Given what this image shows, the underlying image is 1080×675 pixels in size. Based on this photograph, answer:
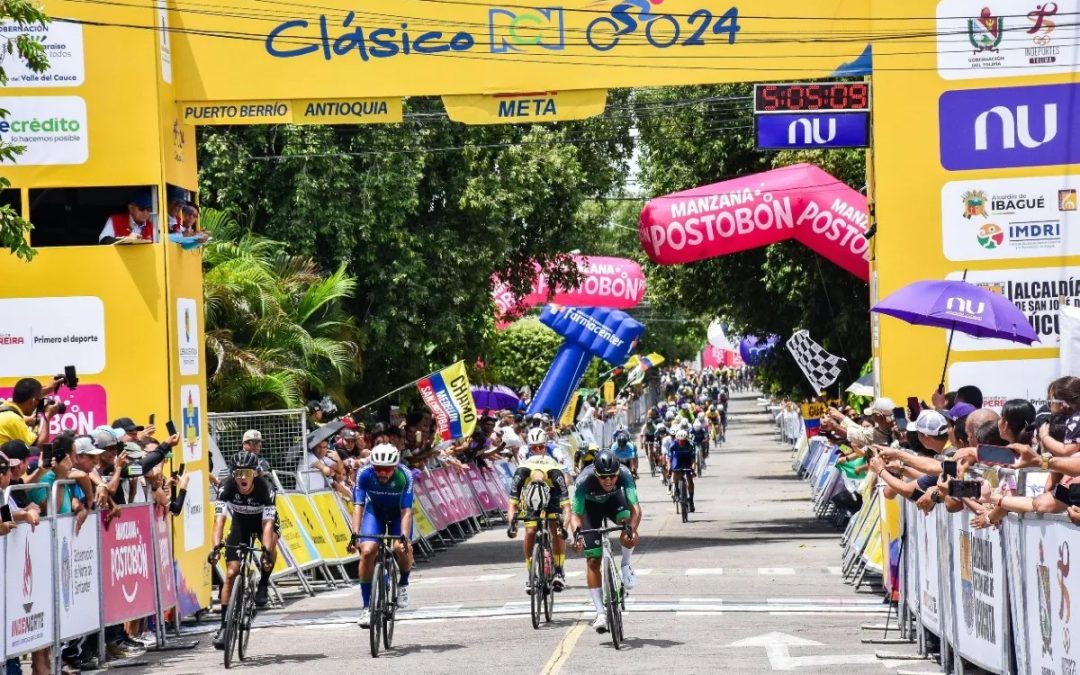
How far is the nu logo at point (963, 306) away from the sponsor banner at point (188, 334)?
319 inches

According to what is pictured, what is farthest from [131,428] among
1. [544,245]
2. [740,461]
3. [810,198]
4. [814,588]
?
[740,461]

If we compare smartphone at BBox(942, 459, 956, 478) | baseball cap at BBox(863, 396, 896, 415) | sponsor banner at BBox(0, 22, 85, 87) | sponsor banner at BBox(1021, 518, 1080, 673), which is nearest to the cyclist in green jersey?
baseball cap at BBox(863, 396, 896, 415)

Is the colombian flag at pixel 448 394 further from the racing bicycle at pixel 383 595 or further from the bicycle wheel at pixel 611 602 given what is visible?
the bicycle wheel at pixel 611 602

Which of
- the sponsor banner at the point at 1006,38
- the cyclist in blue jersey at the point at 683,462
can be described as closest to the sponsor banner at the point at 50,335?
the sponsor banner at the point at 1006,38

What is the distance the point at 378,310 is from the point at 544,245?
530 cm

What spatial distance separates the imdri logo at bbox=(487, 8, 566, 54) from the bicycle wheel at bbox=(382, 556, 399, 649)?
20.2 feet

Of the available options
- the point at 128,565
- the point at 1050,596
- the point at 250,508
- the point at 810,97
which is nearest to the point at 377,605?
the point at 250,508

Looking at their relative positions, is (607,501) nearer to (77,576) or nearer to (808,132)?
(77,576)

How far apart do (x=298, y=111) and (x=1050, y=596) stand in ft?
39.1

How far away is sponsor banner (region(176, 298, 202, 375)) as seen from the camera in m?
18.1

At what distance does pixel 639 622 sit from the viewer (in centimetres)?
1518


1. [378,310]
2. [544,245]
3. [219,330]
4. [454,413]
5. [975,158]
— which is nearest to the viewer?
[975,158]

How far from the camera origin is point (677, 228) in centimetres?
2512

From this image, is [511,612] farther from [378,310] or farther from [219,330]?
[378,310]
